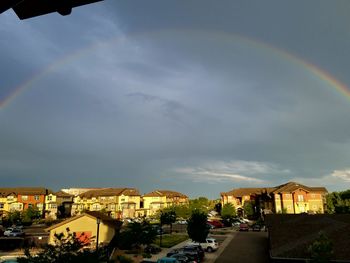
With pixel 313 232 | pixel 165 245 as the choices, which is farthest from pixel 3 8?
pixel 165 245

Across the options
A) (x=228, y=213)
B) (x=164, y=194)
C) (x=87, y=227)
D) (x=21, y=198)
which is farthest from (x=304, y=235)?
(x=164, y=194)

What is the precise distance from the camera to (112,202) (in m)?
123

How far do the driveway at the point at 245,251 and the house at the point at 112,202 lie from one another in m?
69.9

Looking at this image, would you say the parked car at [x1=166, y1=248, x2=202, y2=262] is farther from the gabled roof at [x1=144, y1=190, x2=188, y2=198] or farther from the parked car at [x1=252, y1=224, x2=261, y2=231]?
the gabled roof at [x1=144, y1=190, x2=188, y2=198]

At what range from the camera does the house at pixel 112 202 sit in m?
120

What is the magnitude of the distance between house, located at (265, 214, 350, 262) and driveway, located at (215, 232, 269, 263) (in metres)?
4.32

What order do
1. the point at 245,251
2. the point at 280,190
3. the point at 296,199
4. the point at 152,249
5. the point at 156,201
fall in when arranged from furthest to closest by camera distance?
the point at 156,201 < the point at 280,190 < the point at 296,199 < the point at 152,249 < the point at 245,251

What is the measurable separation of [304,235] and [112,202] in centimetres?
9711

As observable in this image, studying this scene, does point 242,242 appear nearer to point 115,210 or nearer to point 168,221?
point 168,221

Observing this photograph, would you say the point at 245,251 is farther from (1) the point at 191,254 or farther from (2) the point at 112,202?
(2) the point at 112,202

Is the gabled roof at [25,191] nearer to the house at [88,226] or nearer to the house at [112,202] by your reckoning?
the house at [112,202]

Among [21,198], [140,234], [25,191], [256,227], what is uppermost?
[25,191]

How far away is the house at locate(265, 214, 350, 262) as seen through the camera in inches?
1119

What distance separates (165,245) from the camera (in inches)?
2036
